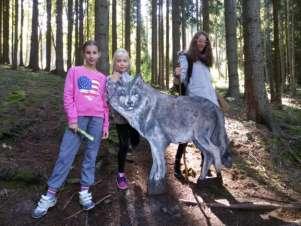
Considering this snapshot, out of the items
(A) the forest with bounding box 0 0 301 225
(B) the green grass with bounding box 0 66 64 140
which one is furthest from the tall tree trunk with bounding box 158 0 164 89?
(B) the green grass with bounding box 0 66 64 140

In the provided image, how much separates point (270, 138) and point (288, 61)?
18946 millimetres

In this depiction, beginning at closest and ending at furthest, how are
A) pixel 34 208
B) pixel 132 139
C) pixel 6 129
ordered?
1. pixel 34 208
2. pixel 132 139
3. pixel 6 129

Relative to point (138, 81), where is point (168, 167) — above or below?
below

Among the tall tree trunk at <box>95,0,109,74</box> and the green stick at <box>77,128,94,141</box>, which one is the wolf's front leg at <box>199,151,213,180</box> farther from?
A: the tall tree trunk at <box>95,0,109,74</box>

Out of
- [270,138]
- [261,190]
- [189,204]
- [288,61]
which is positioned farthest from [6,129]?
[288,61]

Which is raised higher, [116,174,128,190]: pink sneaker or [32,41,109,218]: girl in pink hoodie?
[32,41,109,218]: girl in pink hoodie

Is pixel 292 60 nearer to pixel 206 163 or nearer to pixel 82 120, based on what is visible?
pixel 206 163

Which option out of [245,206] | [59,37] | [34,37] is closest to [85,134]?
[245,206]

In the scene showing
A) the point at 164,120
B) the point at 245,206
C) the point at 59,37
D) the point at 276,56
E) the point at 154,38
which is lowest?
the point at 245,206

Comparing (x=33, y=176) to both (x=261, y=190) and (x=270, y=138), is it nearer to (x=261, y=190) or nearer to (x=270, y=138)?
(x=261, y=190)

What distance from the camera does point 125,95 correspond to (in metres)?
5.73

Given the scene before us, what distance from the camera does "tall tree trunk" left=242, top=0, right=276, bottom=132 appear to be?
32.0 ft

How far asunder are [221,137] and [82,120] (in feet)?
7.17

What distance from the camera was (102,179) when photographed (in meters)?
6.38
